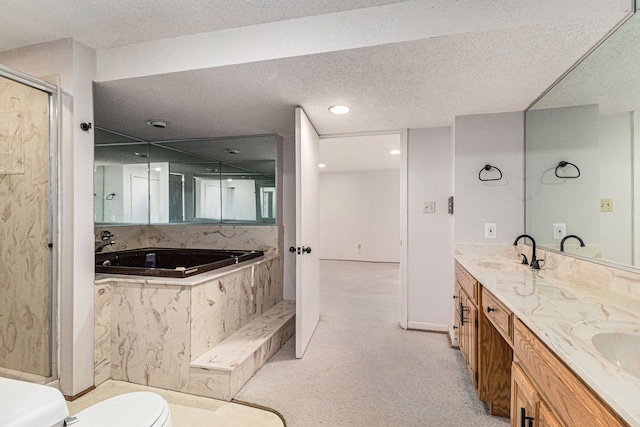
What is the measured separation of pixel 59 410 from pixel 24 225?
1567 mm

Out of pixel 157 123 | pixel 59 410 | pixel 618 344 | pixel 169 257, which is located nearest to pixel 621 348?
pixel 618 344

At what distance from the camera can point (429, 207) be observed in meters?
2.98

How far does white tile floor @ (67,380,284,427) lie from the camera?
1.69 m

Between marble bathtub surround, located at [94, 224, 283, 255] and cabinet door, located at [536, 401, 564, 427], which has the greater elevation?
marble bathtub surround, located at [94, 224, 283, 255]

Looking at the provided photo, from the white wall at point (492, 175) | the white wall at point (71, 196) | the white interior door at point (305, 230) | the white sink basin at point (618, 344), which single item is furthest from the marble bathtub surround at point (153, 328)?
the white wall at point (492, 175)

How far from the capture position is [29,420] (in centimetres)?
85

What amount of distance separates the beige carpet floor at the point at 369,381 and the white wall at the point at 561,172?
1197 mm

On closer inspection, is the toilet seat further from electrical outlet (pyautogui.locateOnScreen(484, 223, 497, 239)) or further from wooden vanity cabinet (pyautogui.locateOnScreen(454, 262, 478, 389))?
electrical outlet (pyautogui.locateOnScreen(484, 223, 497, 239))

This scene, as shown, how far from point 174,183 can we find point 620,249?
403 cm

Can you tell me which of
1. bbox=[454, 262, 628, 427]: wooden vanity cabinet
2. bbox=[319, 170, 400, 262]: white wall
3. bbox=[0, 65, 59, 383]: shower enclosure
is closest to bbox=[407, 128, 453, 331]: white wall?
bbox=[454, 262, 628, 427]: wooden vanity cabinet

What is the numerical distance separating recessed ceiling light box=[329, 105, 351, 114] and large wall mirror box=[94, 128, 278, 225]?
3.78ft

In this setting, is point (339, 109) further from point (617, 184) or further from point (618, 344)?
point (618, 344)

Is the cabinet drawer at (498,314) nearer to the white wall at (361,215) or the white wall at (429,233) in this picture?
the white wall at (429,233)

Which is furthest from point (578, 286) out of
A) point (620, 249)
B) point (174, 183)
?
point (174, 183)
